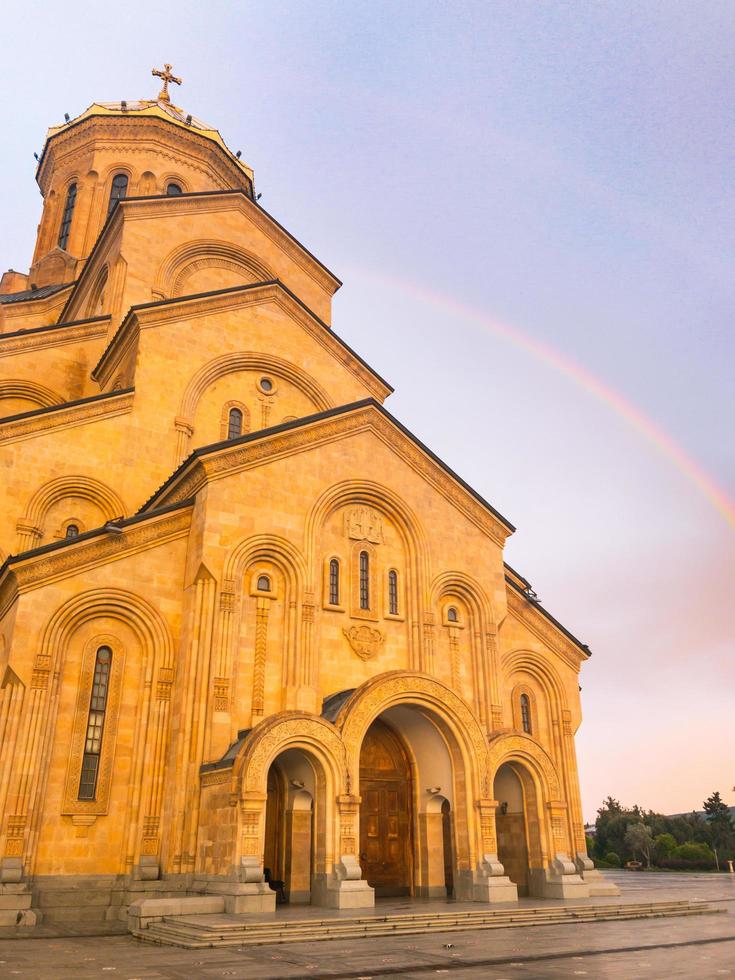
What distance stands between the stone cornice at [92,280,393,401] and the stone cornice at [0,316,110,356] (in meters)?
1.29

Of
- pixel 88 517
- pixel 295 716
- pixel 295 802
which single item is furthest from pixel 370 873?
pixel 88 517

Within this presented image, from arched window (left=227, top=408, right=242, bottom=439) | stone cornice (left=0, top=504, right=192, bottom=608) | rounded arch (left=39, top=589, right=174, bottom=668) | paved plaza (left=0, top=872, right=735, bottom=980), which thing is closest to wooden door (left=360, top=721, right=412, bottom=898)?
paved plaza (left=0, top=872, right=735, bottom=980)

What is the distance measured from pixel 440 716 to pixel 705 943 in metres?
6.54

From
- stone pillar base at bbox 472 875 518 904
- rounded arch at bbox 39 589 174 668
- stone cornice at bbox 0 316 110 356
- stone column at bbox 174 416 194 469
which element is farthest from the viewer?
stone cornice at bbox 0 316 110 356

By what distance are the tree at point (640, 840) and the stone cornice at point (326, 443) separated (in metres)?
36.1

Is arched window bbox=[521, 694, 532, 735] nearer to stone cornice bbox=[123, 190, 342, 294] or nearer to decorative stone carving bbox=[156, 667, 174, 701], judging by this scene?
decorative stone carving bbox=[156, 667, 174, 701]

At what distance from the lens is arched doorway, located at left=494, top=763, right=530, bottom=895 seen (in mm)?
18078

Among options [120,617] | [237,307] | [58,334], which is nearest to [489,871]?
[120,617]

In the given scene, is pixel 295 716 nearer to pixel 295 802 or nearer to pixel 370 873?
pixel 295 802

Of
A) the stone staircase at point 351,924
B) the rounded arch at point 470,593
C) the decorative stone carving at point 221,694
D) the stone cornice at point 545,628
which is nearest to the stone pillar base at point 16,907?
the stone staircase at point 351,924

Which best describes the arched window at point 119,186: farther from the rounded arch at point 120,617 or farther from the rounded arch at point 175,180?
the rounded arch at point 120,617

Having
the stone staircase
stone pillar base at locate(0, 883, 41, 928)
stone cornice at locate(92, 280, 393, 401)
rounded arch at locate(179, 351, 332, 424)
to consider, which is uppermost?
stone cornice at locate(92, 280, 393, 401)

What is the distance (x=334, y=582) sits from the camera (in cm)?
1809

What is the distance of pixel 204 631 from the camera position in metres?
15.9
